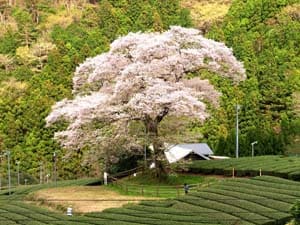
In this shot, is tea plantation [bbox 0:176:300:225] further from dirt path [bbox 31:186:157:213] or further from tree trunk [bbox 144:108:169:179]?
tree trunk [bbox 144:108:169:179]

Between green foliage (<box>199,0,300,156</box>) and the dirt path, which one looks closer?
the dirt path

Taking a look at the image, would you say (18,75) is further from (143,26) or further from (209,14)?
(209,14)

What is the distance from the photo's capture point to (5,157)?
7025 cm

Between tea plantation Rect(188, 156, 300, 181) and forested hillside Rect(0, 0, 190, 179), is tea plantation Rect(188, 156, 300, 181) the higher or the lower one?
the lower one

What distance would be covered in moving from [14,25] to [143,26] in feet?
82.5

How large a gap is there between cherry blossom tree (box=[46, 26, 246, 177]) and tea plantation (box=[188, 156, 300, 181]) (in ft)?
14.4

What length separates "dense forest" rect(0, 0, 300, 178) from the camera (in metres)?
67.2

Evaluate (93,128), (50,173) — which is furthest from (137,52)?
(50,173)

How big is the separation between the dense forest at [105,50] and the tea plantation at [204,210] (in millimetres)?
18537

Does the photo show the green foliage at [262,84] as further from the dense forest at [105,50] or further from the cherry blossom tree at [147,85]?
the cherry blossom tree at [147,85]

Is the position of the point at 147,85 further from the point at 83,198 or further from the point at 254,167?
the point at 254,167

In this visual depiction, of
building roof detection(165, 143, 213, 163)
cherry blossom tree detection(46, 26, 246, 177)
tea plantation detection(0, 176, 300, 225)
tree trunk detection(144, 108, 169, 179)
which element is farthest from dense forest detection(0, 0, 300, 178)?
tea plantation detection(0, 176, 300, 225)

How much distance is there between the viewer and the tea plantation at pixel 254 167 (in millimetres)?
37188

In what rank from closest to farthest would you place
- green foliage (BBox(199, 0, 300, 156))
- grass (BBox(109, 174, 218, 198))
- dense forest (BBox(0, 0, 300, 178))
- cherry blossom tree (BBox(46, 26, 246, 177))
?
grass (BBox(109, 174, 218, 198)), cherry blossom tree (BBox(46, 26, 246, 177)), green foliage (BBox(199, 0, 300, 156)), dense forest (BBox(0, 0, 300, 178))
